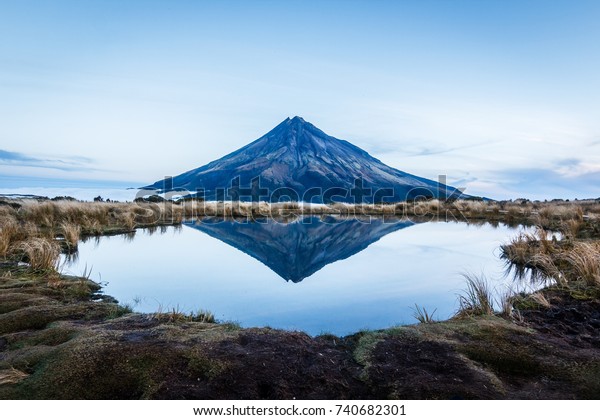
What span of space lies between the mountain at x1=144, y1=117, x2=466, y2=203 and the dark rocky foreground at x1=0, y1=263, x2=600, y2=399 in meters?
76.8

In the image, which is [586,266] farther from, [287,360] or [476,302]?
[287,360]

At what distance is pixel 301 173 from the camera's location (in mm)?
105875

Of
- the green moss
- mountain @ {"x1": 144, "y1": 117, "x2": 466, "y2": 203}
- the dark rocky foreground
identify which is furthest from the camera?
mountain @ {"x1": 144, "y1": 117, "x2": 466, "y2": 203}

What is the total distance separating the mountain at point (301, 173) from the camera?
91.6 metres

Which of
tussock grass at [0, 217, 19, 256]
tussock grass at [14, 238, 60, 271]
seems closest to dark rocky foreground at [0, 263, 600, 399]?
tussock grass at [14, 238, 60, 271]

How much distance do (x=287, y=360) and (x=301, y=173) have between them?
103222 mm

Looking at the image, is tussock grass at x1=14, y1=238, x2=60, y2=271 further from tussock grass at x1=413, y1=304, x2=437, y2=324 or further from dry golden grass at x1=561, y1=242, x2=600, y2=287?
dry golden grass at x1=561, y1=242, x2=600, y2=287

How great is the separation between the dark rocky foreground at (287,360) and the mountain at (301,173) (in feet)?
252

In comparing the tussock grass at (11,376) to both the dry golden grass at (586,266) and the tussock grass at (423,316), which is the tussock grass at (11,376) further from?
the dry golden grass at (586,266)

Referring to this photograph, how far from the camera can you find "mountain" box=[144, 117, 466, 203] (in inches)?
3605

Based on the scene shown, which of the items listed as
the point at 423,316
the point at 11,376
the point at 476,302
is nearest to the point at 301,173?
the point at 476,302

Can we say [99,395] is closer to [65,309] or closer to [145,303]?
[65,309]

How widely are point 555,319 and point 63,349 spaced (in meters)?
5.19
